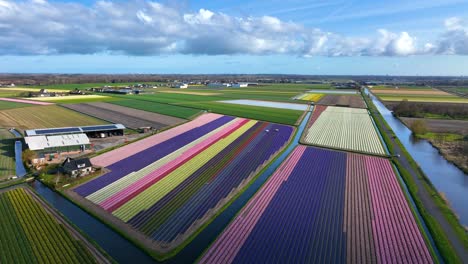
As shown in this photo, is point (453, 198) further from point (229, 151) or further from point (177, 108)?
point (177, 108)

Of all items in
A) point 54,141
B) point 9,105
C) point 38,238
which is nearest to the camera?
point 38,238

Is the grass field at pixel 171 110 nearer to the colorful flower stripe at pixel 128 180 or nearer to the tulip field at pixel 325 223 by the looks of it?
the colorful flower stripe at pixel 128 180

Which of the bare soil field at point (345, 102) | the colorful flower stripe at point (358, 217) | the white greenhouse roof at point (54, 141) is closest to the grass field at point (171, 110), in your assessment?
the white greenhouse roof at point (54, 141)

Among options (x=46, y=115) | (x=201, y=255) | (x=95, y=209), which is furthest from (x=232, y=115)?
(x=201, y=255)

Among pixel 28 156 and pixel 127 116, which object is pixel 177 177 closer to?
pixel 28 156

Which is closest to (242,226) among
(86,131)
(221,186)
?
(221,186)

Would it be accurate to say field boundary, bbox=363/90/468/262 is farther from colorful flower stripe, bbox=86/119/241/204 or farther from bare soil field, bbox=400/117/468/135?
bare soil field, bbox=400/117/468/135
